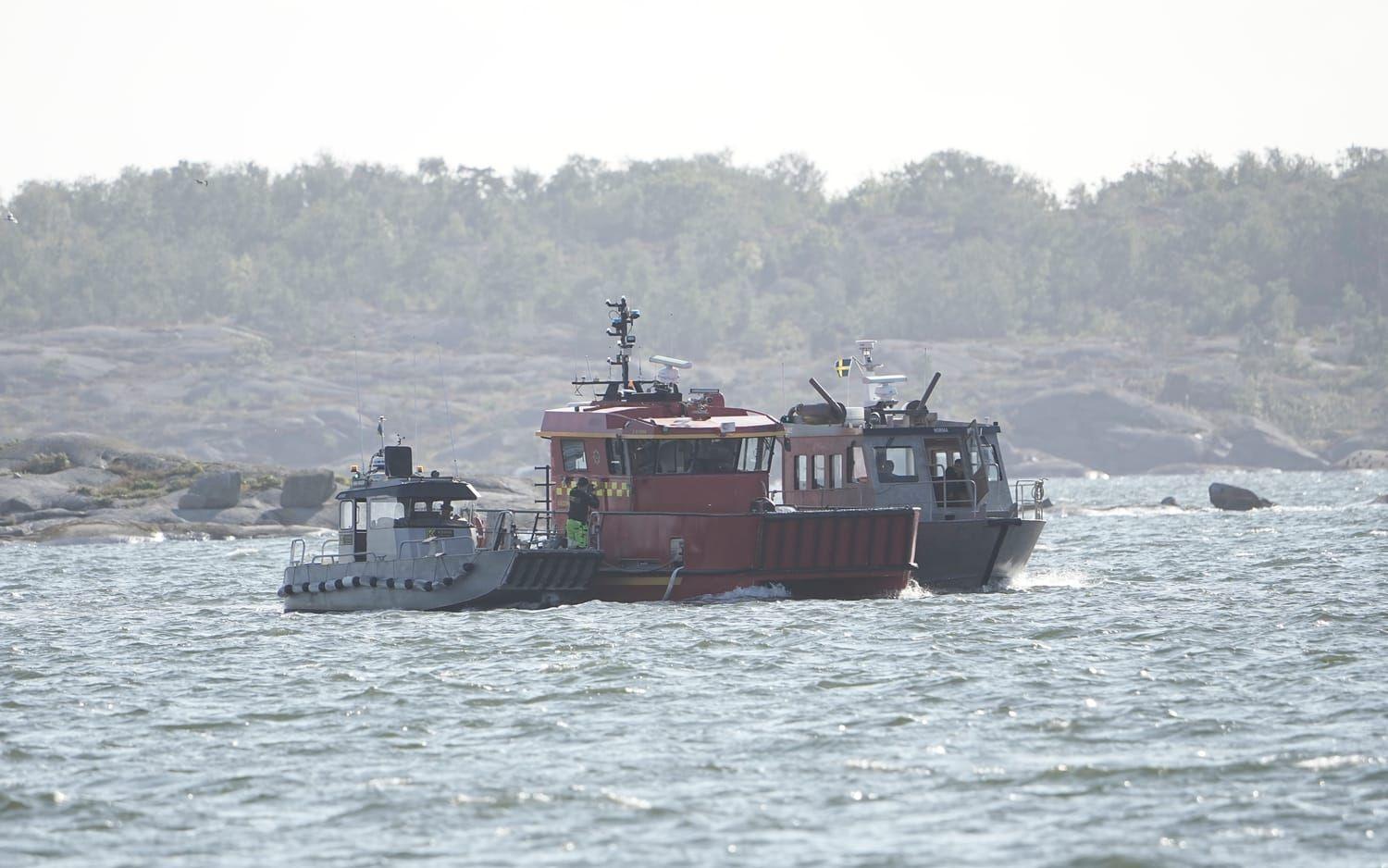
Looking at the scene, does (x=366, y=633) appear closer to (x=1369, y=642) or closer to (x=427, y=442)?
(x=1369, y=642)

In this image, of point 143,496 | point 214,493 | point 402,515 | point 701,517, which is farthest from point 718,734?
point 143,496

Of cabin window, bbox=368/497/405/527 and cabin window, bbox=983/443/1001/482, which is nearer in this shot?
cabin window, bbox=368/497/405/527

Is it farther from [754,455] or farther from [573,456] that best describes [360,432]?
[754,455]

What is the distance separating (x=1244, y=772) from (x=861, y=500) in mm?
20722

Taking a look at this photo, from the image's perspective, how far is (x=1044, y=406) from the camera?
18375 cm

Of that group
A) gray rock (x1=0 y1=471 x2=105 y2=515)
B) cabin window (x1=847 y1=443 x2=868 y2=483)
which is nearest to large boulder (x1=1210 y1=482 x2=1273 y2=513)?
gray rock (x1=0 y1=471 x2=105 y2=515)

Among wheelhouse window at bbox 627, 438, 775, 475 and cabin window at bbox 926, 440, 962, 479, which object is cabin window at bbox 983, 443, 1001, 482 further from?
wheelhouse window at bbox 627, 438, 775, 475

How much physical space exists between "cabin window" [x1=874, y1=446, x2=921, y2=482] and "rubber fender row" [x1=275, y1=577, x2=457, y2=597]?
9.13 meters

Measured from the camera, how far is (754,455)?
37.3 meters

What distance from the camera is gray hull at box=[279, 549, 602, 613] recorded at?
116ft

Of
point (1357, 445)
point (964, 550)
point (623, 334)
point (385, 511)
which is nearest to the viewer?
point (385, 511)

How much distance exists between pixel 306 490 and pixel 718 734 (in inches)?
2363

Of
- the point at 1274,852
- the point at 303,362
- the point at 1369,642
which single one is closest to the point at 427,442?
the point at 303,362

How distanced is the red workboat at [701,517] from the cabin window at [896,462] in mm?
2426
